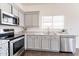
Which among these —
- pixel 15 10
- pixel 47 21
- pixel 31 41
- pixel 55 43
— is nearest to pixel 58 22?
pixel 47 21

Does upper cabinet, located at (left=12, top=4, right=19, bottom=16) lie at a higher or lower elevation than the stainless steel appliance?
higher

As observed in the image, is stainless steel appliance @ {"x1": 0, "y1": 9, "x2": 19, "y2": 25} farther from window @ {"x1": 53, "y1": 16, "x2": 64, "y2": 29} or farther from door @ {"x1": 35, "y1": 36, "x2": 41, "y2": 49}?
window @ {"x1": 53, "y1": 16, "x2": 64, "y2": 29}

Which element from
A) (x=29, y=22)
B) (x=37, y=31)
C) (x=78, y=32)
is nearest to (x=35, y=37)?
(x=37, y=31)

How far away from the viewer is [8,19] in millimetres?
2279

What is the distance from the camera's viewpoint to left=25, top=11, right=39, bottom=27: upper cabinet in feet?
9.63

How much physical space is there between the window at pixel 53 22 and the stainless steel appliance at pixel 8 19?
3.31ft

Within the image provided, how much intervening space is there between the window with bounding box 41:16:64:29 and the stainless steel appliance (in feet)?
3.31

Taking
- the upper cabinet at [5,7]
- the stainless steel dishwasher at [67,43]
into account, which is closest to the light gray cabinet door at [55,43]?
the stainless steel dishwasher at [67,43]

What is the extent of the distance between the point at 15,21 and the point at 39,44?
3.95 ft

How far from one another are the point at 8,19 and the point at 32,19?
2.88 feet

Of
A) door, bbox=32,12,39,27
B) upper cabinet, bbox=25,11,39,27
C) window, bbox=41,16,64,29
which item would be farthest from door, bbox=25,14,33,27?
window, bbox=41,16,64,29

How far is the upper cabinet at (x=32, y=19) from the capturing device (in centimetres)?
294

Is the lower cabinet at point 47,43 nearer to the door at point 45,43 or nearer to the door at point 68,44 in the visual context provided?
the door at point 45,43

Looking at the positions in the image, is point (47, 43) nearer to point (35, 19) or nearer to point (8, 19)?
point (35, 19)
